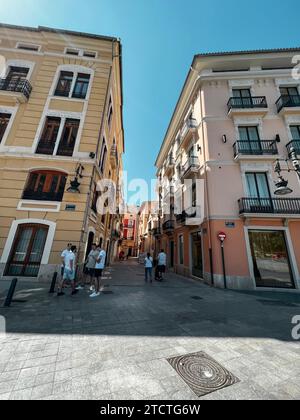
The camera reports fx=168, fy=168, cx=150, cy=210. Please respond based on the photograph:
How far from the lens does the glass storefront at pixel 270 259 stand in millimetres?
9523

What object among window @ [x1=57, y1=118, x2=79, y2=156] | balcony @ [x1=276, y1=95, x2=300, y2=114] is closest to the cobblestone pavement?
window @ [x1=57, y1=118, x2=79, y2=156]

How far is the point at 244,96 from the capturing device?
12.8 meters

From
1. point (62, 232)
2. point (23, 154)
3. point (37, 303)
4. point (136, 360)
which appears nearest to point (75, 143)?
point (23, 154)

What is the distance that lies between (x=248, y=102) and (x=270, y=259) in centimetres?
1124

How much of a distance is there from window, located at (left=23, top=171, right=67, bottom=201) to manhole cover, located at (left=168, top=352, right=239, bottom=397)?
8.61 meters

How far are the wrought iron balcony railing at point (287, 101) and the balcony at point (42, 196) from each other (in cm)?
1546

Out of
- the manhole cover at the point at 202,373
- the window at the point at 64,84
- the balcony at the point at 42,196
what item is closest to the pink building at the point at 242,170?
the manhole cover at the point at 202,373

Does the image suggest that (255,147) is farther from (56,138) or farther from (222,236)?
(56,138)

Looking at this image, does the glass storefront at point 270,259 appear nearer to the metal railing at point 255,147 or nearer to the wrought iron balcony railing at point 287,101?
the metal railing at point 255,147

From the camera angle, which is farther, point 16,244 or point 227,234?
point 227,234

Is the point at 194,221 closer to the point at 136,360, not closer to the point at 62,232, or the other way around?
the point at 62,232

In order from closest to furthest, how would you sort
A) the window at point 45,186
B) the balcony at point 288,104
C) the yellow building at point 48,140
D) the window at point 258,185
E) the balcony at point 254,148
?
the yellow building at point 48,140, the window at point 45,186, the window at point 258,185, the balcony at point 254,148, the balcony at point 288,104
